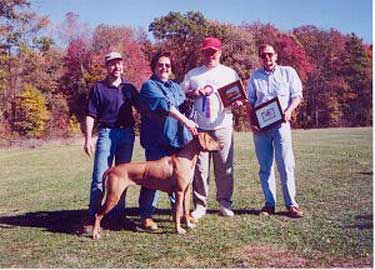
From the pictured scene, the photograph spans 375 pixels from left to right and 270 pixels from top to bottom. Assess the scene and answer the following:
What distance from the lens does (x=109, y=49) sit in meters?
5.46

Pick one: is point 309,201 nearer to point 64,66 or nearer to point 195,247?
point 195,247

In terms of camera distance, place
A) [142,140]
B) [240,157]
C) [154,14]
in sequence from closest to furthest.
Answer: [142,140] → [154,14] → [240,157]

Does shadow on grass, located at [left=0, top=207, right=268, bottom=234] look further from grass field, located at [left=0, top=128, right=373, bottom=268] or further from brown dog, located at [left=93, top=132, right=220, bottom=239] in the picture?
brown dog, located at [left=93, top=132, right=220, bottom=239]

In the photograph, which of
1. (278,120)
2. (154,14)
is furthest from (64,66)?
(278,120)

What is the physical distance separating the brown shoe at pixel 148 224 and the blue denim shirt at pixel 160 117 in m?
0.70

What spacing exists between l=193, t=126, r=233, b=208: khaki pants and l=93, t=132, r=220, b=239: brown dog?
0.27 m

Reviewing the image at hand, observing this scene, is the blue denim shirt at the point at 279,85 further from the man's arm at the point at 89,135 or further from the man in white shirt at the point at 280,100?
the man's arm at the point at 89,135

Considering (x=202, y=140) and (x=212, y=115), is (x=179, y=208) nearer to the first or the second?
(x=202, y=140)

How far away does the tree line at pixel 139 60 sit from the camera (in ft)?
16.4

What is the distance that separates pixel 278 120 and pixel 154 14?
1684 millimetres

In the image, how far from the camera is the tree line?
5.00 m

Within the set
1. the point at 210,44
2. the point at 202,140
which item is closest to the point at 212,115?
the point at 202,140

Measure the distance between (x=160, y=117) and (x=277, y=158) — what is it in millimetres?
1295

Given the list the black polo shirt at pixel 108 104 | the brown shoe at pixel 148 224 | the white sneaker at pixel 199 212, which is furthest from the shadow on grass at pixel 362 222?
the black polo shirt at pixel 108 104
